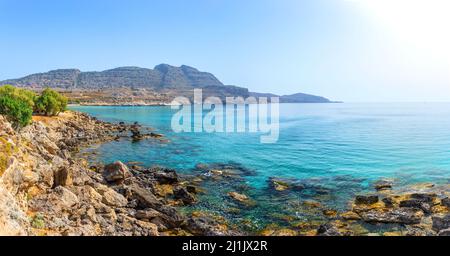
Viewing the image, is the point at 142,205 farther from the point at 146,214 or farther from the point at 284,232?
the point at 284,232

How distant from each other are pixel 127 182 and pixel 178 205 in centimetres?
756

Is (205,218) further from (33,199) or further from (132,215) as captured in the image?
(33,199)

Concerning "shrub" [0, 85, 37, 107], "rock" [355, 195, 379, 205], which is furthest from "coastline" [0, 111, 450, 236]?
"shrub" [0, 85, 37, 107]

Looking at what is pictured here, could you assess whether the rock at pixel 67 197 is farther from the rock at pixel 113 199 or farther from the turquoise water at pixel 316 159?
the turquoise water at pixel 316 159

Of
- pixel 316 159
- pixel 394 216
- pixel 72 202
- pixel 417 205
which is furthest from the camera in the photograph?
pixel 316 159

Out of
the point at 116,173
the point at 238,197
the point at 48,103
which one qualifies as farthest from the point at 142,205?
the point at 48,103

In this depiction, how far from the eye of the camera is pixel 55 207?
21.3 metres

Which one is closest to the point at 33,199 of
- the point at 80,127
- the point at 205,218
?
the point at 205,218

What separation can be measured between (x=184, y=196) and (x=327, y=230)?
14829 mm

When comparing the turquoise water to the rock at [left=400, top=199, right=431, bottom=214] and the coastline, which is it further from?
the rock at [left=400, top=199, right=431, bottom=214]

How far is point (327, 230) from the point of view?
25.9 meters

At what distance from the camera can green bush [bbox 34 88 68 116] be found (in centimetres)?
8300

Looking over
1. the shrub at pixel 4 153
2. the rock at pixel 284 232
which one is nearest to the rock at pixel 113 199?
the shrub at pixel 4 153

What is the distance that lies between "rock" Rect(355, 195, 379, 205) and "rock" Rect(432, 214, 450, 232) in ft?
21.0
